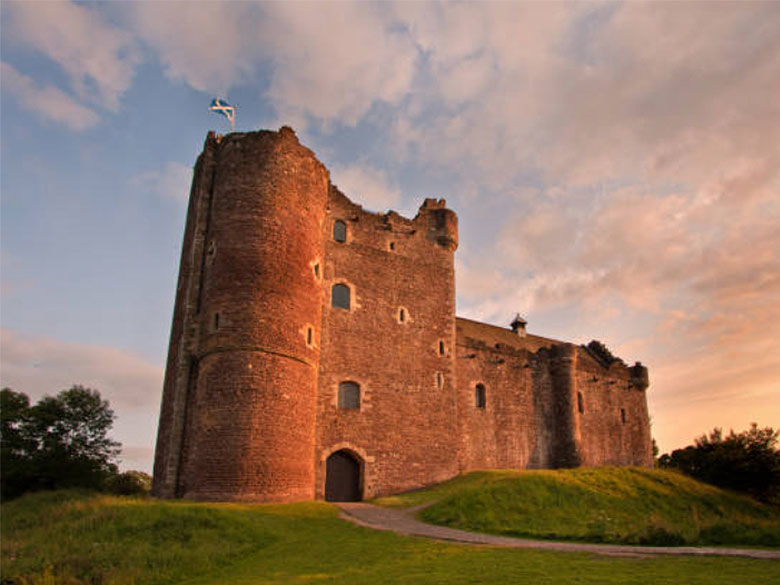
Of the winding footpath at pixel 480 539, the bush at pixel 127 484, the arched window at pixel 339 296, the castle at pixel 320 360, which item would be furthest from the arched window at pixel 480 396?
the bush at pixel 127 484

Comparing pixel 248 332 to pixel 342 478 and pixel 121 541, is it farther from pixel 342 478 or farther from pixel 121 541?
pixel 121 541

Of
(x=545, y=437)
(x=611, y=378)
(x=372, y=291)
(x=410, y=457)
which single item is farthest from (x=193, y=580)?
(x=611, y=378)

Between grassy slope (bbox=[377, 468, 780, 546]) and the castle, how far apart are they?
3.11 metres

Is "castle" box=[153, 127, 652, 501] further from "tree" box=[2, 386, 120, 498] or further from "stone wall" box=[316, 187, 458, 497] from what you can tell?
"tree" box=[2, 386, 120, 498]

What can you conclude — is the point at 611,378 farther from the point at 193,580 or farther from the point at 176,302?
the point at 193,580

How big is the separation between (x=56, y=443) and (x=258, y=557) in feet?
60.3

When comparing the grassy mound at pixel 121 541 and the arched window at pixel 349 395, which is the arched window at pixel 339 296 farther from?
the grassy mound at pixel 121 541

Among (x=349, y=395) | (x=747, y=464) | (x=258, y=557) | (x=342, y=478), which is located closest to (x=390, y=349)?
(x=349, y=395)

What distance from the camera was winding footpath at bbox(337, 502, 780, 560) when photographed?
39.4 ft

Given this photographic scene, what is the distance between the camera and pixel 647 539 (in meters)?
13.9

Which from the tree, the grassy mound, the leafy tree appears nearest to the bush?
the tree

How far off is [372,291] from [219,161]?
908 centimetres

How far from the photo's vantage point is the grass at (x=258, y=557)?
9.97 metres

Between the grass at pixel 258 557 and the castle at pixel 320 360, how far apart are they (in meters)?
3.89
